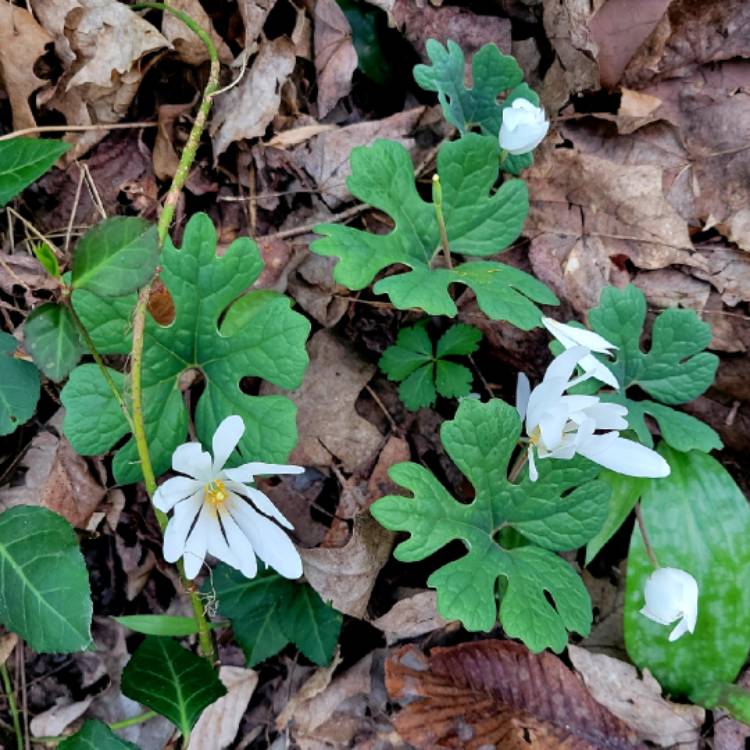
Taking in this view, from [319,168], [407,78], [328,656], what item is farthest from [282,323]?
[407,78]

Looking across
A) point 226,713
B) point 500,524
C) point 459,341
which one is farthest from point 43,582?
point 459,341

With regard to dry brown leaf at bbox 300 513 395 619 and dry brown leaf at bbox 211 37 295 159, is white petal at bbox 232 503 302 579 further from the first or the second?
dry brown leaf at bbox 211 37 295 159

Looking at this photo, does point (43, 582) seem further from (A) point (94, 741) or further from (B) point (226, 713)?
(B) point (226, 713)

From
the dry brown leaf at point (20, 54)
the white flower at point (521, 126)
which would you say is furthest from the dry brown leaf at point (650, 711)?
the dry brown leaf at point (20, 54)

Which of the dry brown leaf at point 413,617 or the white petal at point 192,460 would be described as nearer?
the white petal at point 192,460

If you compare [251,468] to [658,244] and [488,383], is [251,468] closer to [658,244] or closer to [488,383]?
[488,383]

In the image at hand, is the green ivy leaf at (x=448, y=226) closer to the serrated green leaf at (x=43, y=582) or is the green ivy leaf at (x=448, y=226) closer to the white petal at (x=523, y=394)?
the white petal at (x=523, y=394)
